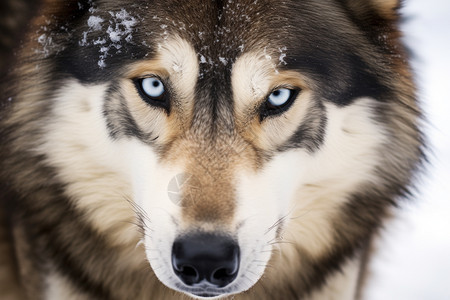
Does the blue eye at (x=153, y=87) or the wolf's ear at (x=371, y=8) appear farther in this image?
the wolf's ear at (x=371, y=8)

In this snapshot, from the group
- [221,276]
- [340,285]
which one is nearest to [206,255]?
[221,276]

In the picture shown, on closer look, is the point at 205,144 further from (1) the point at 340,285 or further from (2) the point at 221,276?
(1) the point at 340,285

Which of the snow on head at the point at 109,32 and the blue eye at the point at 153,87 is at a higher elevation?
the snow on head at the point at 109,32

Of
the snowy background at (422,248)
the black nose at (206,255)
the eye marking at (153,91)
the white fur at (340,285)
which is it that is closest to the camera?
the black nose at (206,255)

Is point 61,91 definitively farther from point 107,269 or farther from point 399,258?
point 399,258

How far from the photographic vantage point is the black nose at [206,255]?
1.51 metres

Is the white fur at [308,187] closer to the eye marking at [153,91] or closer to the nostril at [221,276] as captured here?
the nostril at [221,276]

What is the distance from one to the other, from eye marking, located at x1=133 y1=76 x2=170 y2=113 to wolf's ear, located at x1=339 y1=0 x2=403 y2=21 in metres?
0.71

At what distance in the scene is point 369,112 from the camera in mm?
1960

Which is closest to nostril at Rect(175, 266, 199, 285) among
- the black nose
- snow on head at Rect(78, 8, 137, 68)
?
the black nose

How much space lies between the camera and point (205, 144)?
170 centimetres

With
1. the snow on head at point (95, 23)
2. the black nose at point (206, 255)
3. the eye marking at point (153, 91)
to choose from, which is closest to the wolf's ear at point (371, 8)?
the eye marking at point (153, 91)

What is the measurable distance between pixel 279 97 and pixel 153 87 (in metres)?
0.40

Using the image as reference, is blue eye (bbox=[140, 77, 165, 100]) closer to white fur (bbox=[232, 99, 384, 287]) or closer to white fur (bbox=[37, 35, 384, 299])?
white fur (bbox=[37, 35, 384, 299])
